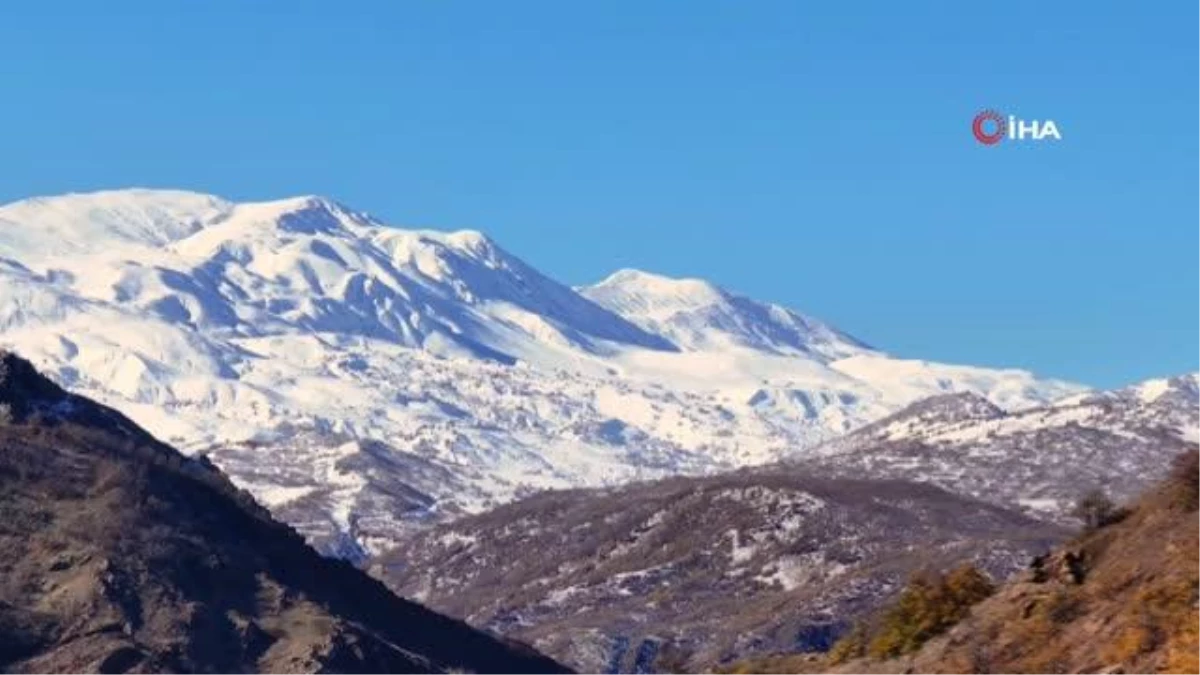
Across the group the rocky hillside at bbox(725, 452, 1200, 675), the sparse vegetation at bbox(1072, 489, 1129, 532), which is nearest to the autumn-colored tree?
the sparse vegetation at bbox(1072, 489, 1129, 532)

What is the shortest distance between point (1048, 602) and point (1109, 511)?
26.1m

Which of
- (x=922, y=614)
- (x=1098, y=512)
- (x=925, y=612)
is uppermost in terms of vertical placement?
(x=1098, y=512)

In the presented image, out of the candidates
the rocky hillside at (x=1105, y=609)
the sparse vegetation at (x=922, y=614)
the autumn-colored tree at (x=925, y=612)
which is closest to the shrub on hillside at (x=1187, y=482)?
the rocky hillside at (x=1105, y=609)

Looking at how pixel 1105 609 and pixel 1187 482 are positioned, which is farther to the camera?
pixel 1187 482

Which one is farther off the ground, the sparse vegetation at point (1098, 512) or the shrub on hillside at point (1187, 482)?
the sparse vegetation at point (1098, 512)

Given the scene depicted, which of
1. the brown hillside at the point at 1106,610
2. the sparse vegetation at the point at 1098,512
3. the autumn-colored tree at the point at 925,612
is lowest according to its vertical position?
the brown hillside at the point at 1106,610

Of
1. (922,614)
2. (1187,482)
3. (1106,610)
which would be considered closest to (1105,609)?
(1106,610)

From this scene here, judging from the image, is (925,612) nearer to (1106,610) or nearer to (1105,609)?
(1105,609)

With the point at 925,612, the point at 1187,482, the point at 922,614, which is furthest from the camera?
the point at 925,612

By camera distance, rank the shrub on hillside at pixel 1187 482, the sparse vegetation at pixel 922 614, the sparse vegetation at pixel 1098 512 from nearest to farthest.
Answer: the shrub on hillside at pixel 1187 482 < the sparse vegetation at pixel 1098 512 < the sparse vegetation at pixel 922 614

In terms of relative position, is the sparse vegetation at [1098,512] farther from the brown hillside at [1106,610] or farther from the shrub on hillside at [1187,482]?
the shrub on hillside at [1187,482]

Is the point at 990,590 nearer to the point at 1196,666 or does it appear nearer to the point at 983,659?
the point at 983,659

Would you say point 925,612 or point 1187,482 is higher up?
point 1187,482

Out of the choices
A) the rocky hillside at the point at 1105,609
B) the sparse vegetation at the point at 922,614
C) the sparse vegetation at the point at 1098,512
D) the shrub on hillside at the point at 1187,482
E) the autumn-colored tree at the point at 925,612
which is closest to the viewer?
the rocky hillside at the point at 1105,609
